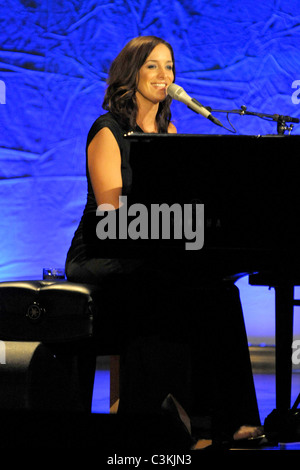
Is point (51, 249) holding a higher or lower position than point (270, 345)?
higher

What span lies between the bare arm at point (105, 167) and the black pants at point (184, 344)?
0.69ft

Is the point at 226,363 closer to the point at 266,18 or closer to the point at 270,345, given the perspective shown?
the point at 270,345

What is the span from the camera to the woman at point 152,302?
1.94 m

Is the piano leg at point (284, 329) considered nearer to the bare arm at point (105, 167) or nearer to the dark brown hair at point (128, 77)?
the bare arm at point (105, 167)

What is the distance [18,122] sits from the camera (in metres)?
4.45

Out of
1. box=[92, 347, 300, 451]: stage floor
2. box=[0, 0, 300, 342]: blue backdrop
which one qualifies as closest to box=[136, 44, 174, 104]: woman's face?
box=[92, 347, 300, 451]: stage floor

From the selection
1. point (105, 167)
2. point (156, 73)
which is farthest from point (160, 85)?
point (105, 167)

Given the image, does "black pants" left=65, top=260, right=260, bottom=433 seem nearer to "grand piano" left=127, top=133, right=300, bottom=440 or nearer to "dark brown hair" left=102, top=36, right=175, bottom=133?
"grand piano" left=127, top=133, right=300, bottom=440

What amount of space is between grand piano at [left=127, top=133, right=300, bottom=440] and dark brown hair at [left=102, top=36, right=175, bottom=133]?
492 mm

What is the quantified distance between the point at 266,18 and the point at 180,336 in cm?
290

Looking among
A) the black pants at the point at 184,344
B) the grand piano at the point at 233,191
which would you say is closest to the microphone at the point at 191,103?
the grand piano at the point at 233,191
